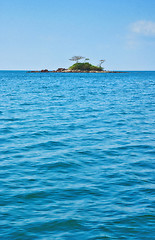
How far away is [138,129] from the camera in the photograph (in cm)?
1772

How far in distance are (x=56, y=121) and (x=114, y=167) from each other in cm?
985

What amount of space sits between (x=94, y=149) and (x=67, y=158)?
1.70m

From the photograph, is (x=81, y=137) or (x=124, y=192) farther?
(x=81, y=137)

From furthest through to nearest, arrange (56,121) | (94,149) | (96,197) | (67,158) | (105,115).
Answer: (105,115) → (56,121) → (94,149) → (67,158) → (96,197)

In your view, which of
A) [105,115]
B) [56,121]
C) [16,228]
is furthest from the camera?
[105,115]

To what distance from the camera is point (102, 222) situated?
6.96 metres

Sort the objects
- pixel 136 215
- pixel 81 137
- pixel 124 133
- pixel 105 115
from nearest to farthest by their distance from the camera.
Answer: pixel 136 215 < pixel 81 137 < pixel 124 133 < pixel 105 115

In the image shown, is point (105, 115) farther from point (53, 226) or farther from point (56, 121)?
point (53, 226)

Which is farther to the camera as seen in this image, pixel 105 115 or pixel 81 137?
pixel 105 115

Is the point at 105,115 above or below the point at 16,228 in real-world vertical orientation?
above

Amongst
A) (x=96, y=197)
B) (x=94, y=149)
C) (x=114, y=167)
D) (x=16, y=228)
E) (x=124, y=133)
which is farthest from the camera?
(x=124, y=133)

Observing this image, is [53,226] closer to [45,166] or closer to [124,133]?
[45,166]

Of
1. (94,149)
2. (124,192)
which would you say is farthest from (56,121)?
(124,192)

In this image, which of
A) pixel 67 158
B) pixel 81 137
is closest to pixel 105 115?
pixel 81 137
